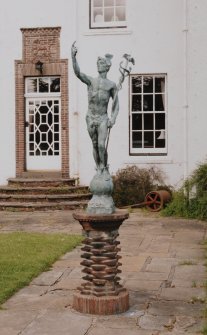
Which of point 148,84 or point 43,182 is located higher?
point 148,84

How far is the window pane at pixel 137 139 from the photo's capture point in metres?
16.4

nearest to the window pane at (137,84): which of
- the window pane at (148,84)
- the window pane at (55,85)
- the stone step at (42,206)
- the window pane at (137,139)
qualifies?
the window pane at (148,84)

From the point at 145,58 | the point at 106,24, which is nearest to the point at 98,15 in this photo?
the point at 106,24

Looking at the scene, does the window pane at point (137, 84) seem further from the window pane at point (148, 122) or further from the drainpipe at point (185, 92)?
the drainpipe at point (185, 92)

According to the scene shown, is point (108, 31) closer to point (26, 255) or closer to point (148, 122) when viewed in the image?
point (148, 122)

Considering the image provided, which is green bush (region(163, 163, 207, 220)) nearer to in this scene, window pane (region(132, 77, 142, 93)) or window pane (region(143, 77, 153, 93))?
window pane (region(143, 77, 153, 93))

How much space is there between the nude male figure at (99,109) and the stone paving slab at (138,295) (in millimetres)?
1540

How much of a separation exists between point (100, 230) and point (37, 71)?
36.9 ft

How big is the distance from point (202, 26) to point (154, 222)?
516 cm

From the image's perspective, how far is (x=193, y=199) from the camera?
13766 mm

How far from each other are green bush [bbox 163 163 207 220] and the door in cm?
426

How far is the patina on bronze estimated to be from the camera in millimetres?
5875

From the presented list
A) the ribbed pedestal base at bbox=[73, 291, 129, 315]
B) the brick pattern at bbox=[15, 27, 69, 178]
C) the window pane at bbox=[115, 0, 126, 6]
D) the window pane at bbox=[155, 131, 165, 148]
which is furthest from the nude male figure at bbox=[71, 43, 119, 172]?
the window pane at bbox=[115, 0, 126, 6]

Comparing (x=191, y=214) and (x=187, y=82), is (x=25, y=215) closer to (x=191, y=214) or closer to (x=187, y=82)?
(x=191, y=214)
